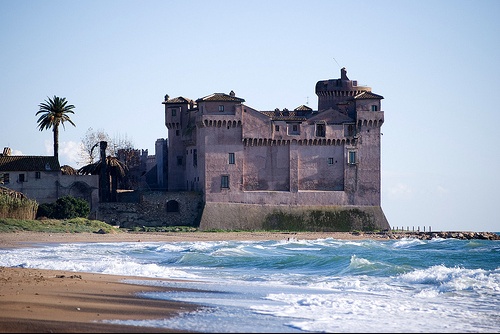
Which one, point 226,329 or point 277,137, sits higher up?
point 277,137

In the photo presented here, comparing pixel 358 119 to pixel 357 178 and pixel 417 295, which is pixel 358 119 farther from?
pixel 417 295

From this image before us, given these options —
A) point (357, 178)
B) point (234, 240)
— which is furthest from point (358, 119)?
point (234, 240)

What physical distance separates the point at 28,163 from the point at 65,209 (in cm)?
676

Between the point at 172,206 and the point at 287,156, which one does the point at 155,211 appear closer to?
the point at 172,206

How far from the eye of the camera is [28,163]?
67.6 metres

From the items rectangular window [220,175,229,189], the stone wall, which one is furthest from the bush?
rectangular window [220,175,229,189]

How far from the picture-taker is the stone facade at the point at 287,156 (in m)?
69.1

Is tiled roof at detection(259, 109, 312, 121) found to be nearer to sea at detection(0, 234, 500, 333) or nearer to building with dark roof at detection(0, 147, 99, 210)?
building with dark roof at detection(0, 147, 99, 210)

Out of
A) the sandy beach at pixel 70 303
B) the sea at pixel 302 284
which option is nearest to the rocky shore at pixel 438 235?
the sea at pixel 302 284

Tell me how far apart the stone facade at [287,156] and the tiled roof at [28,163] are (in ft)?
34.7

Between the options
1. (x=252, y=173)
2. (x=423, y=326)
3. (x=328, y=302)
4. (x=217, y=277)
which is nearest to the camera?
(x=423, y=326)

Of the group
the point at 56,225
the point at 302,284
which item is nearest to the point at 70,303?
the point at 302,284

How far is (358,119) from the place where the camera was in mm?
71000

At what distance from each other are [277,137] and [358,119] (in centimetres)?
629
